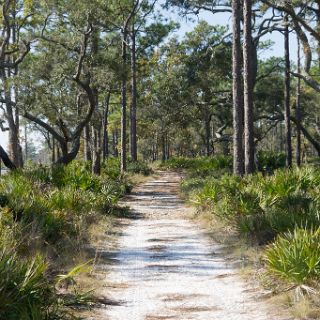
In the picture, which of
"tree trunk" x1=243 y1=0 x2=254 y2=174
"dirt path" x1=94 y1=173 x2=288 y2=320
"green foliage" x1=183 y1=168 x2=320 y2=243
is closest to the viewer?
"dirt path" x1=94 y1=173 x2=288 y2=320

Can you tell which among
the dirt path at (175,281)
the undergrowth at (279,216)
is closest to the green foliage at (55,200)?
the dirt path at (175,281)

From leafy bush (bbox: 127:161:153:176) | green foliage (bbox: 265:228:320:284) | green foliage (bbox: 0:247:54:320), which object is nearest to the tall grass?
green foliage (bbox: 0:247:54:320)

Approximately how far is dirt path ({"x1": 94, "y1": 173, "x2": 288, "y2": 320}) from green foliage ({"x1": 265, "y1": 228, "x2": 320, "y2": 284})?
498mm

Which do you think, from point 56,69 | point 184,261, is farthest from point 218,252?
point 56,69

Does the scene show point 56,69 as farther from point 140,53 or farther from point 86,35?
point 140,53

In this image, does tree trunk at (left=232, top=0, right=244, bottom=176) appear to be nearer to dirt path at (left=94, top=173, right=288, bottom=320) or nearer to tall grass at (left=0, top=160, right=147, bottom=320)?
tall grass at (left=0, top=160, right=147, bottom=320)

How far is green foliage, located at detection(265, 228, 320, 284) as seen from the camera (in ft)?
21.5

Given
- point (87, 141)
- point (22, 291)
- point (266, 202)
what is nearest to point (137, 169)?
point (87, 141)

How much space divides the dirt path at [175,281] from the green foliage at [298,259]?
0.50 meters

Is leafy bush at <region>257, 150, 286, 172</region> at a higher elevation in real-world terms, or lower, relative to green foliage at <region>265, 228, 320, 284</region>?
higher

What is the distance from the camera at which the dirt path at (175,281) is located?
634 centimetres

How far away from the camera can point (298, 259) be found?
6664 millimetres

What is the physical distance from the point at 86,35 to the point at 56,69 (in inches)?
100

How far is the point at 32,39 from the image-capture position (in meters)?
22.6
